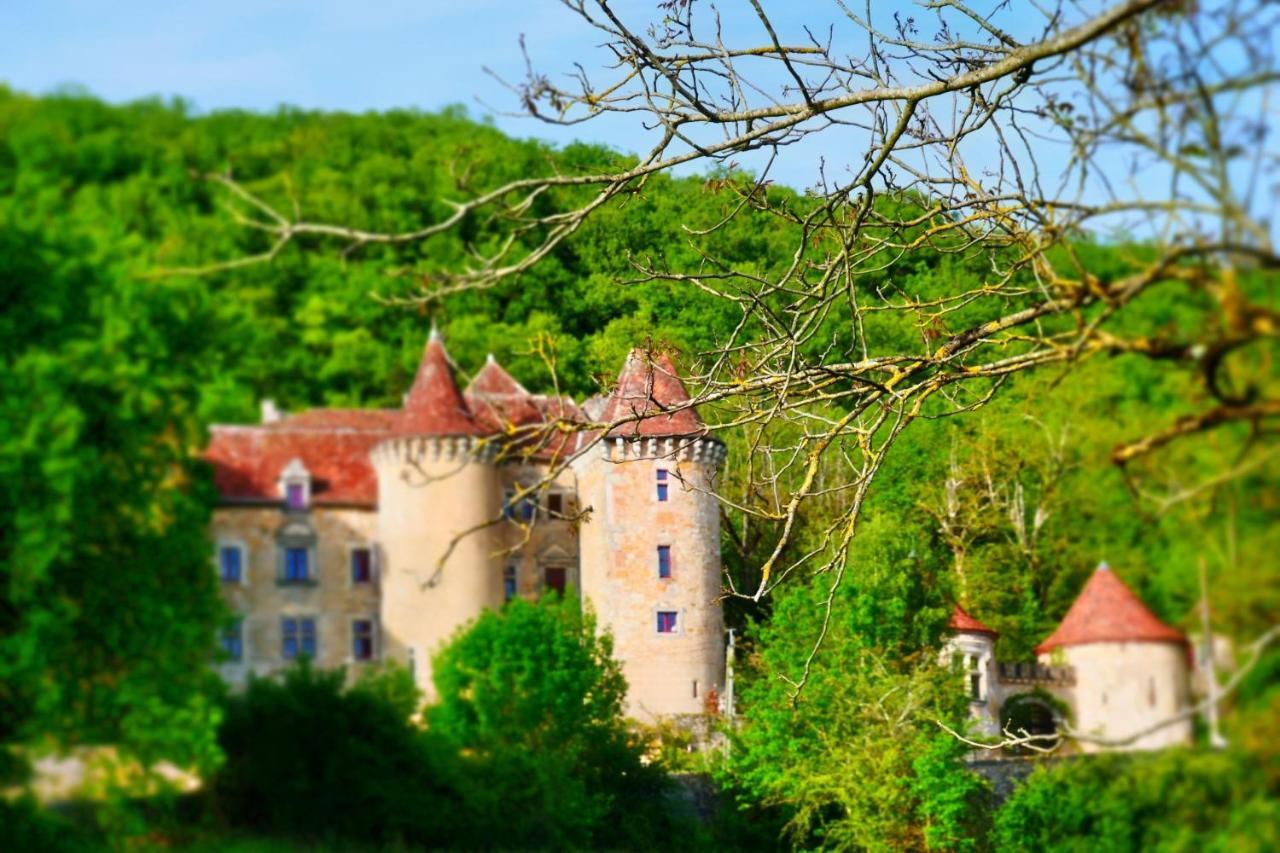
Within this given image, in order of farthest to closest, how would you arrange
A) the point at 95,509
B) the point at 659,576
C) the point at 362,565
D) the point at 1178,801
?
the point at 659,576 → the point at 362,565 → the point at 95,509 → the point at 1178,801

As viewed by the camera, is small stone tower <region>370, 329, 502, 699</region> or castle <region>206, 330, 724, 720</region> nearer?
castle <region>206, 330, 724, 720</region>

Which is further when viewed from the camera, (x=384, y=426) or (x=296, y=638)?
(x=384, y=426)

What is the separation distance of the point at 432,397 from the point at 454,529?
32.1 inches

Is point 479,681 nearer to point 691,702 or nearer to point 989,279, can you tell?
point 691,702

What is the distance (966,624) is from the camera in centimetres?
820

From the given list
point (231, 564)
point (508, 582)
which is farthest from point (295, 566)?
point (508, 582)

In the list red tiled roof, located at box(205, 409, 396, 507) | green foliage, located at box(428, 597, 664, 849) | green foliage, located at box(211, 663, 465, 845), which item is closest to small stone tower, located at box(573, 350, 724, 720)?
green foliage, located at box(428, 597, 664, 849)

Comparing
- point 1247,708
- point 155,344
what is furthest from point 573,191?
point 1247,708

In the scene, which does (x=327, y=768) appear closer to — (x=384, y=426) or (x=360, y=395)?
(x=384, y=426)

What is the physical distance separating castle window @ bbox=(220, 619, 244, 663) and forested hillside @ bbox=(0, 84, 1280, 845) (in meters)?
0.30

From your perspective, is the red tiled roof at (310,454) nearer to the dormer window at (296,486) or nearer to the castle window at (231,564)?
the dormer window at (296,486)

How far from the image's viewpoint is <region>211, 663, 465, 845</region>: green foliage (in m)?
6.19

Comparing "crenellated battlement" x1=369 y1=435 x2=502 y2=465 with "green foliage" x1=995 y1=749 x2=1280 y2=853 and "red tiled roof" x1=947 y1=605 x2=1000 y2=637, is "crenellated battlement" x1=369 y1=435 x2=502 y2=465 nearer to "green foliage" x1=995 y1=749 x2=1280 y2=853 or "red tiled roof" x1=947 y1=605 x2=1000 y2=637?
"red tiled roof" x1=947 y1=605 x2=1000 y2=637

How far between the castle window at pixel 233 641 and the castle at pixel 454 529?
1 cm
